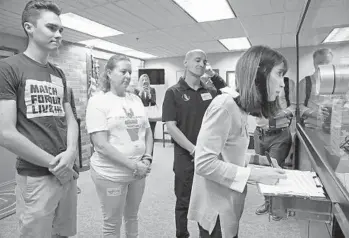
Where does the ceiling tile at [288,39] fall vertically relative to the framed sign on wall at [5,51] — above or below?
above

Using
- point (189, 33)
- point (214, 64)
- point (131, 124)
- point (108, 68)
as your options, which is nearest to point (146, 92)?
point (214, 64)

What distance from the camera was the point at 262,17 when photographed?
3535 millimetres

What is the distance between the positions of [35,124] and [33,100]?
4.3 inches

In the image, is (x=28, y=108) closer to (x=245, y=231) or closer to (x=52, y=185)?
(x=52, y=185)

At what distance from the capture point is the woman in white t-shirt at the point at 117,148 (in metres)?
1.47

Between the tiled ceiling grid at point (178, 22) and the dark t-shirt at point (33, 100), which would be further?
the tiled ceiling grid at point (178, 22)

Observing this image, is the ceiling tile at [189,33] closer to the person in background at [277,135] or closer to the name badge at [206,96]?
the person in background at [277,135]

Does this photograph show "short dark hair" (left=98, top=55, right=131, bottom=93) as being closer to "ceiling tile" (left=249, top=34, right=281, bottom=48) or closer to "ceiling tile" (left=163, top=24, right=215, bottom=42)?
"ceiling tile" (left=163, top=24, right=215, bottom=42)

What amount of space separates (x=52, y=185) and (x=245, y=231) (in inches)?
73.4

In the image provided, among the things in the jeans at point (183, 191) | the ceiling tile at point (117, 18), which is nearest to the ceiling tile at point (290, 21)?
the ceiling tile at point (117, 18)

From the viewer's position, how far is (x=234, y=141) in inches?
39.2

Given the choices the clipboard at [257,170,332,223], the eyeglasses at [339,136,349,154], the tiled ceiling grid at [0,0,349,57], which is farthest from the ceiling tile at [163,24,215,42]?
the clipboard at [257,170,332,223]

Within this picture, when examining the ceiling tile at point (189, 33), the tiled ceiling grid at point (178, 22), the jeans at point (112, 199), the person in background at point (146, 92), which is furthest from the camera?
the person in background at point (146, 92)

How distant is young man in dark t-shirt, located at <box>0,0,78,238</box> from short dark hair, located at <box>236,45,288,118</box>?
0.86 m
